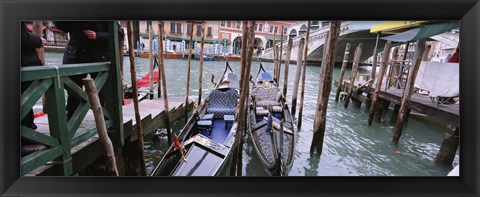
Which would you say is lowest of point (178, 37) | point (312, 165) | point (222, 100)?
point (312, 165)

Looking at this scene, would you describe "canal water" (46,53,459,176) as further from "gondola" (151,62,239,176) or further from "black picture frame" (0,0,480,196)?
"black picture frame" (0,0,480,196)

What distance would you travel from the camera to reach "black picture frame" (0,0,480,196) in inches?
30.7

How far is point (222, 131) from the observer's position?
3.83 meters

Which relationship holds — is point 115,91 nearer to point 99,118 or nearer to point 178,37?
point 99,118

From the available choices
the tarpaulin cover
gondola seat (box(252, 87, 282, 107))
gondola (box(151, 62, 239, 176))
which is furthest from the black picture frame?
gondola seat (box(252, 87, 282, 107))

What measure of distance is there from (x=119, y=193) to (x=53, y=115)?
915mm

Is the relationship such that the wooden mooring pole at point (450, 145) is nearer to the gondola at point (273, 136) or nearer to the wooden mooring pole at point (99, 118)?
the gondola at point (273, 136)

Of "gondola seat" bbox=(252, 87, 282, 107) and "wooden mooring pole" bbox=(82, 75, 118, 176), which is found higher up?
"wooden mooring pole" bbox=(82, 75, 118, 176)

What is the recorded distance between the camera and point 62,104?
59.7 inches

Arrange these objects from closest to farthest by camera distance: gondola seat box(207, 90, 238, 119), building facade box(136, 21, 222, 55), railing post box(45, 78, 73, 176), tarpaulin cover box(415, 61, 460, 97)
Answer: railing post box(45, 78, 73, 176), tarpaulin cover box(415, 61, 460, 97), gondola seat box(207, 90, 238, 119), building facade box(136, 21, 222, 55)

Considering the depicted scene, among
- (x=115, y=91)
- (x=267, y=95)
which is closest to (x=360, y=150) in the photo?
(x=267, y=95)
